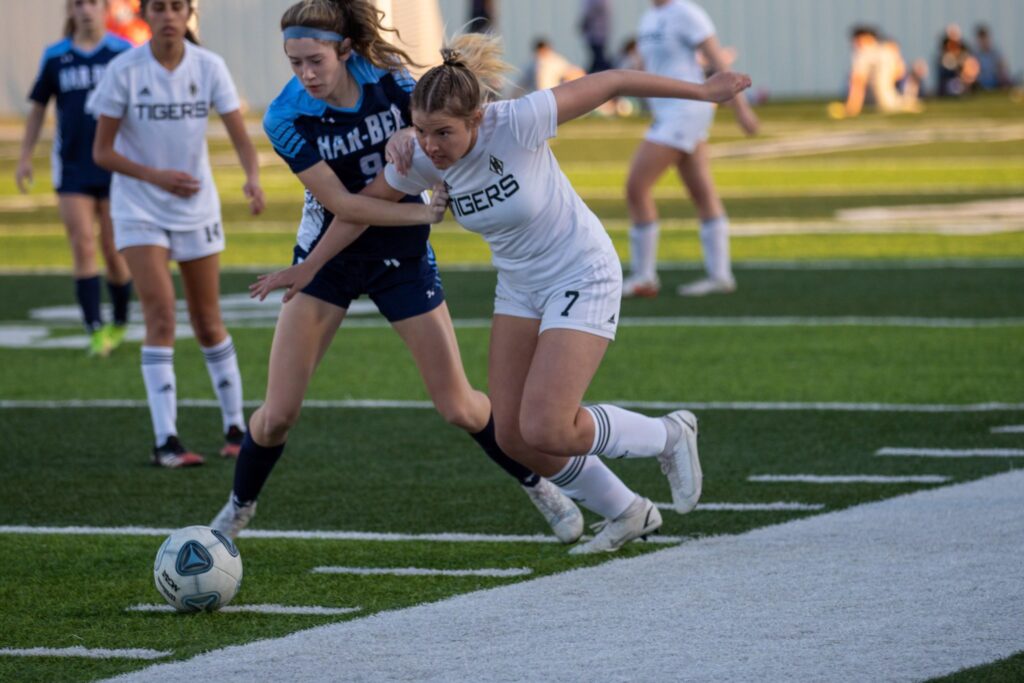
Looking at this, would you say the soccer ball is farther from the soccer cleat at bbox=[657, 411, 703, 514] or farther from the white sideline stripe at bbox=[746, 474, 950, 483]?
the white sideline stripe at bbox=[746, 474, 950, 483]

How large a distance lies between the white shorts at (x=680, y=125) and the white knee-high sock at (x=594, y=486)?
7767 millimetres

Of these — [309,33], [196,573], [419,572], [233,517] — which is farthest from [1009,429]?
[196,573]

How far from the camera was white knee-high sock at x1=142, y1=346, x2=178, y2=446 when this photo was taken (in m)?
8.95

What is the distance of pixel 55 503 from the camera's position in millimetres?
8094

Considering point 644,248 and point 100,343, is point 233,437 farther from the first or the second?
point 644,248

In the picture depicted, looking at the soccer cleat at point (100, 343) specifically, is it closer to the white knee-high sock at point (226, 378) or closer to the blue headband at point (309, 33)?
the white knee-high sock at point (226, 378)

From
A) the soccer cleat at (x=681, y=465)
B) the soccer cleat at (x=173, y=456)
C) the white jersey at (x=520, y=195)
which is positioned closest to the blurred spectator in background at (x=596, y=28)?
the soccer cleat at (x=173, y=456)

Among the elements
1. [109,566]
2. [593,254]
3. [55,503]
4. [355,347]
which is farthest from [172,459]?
[355,347]

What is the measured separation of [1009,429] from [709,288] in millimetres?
5879

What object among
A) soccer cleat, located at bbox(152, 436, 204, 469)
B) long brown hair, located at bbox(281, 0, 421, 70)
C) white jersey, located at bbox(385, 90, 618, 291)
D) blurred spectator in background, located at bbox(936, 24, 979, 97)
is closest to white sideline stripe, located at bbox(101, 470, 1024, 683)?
white jersey, located at bbox(385, 90, 618, 291)

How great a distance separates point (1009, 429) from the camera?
29.9ft

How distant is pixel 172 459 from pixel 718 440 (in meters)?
2.52

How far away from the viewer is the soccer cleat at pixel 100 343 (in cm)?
1270

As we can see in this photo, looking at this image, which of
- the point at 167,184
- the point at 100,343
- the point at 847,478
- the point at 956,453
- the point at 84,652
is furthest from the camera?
the point at 100,343
